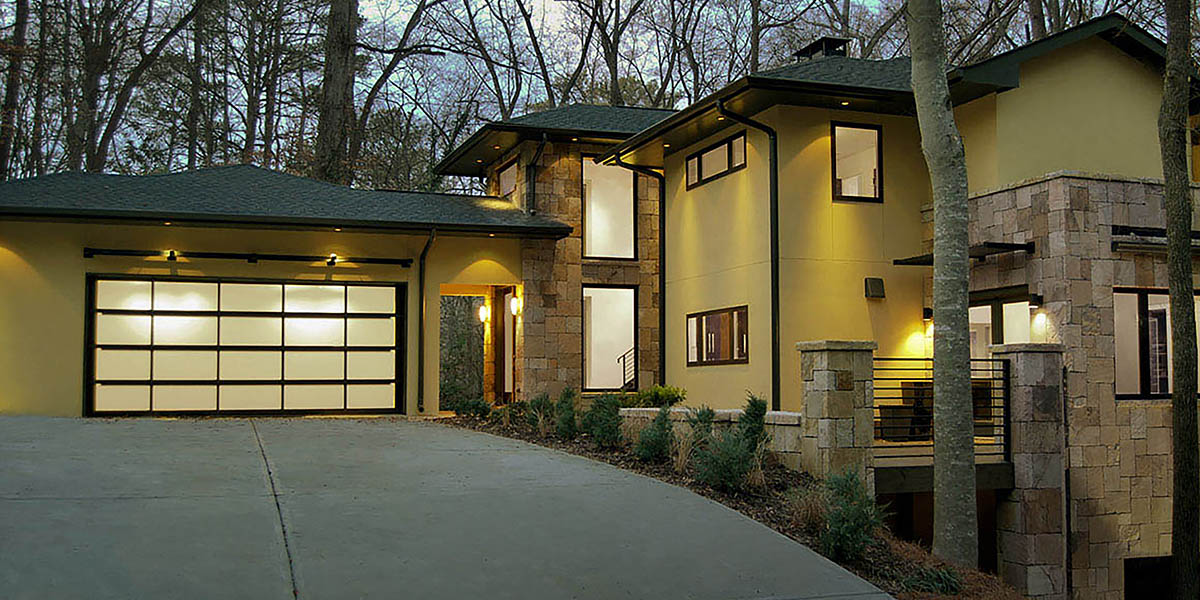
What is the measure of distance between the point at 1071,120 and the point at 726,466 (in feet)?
26.3

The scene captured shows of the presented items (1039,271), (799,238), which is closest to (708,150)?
(799,238)

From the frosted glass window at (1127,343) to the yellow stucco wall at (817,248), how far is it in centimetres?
259

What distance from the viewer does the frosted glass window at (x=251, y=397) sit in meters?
16.8

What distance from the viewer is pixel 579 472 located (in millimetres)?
10742

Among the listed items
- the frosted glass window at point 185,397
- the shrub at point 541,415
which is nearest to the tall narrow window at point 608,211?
the shrub at point 541,415

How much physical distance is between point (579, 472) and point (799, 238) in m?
5.52

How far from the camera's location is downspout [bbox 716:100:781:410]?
14.4 meters

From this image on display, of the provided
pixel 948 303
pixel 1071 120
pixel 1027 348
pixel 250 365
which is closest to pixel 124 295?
pixel 250 365

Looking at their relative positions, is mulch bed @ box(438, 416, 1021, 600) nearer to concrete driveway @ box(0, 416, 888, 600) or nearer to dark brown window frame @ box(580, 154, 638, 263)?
concrete driveway @ box(0, 416, 888, 600)

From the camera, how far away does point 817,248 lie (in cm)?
1470

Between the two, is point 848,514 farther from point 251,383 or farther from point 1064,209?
point 251,383

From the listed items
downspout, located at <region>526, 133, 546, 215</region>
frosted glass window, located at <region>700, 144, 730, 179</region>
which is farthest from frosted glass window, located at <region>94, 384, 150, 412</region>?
frosted glass window, located at <region>700, 144, 730, 179</region>

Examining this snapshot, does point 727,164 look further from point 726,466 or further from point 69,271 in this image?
point 69,271

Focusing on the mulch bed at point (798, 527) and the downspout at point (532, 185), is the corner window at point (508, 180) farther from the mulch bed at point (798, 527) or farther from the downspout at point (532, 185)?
the mulch bed at point (798, 527)
